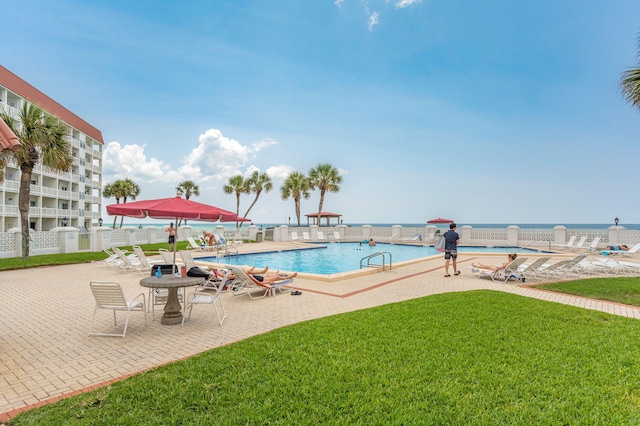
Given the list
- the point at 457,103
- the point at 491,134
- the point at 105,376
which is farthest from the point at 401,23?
the point at 105,376

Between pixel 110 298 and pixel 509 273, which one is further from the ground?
pixel 110 298

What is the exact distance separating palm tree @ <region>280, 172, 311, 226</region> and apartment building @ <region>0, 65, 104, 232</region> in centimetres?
2418

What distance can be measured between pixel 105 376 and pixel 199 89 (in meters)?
23.0

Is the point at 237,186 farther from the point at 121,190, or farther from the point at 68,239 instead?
the point at 68,239

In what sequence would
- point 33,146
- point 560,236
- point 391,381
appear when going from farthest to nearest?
point 560,236
point 33,146
point 391,381

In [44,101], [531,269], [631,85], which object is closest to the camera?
[531,269]

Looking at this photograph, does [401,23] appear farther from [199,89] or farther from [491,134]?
[199,89]

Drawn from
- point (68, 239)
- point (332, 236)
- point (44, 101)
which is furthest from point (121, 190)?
point (332, 236)

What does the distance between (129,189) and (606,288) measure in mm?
65268

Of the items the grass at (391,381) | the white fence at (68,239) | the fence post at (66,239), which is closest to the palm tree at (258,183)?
the white fence at (68,239)

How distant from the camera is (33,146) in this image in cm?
1555

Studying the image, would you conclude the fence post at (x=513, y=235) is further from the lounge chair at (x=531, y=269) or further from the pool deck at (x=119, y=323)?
the pool deck at (x=119, y=323)

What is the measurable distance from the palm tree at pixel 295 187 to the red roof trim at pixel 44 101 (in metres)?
25.2

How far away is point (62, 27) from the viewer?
16484mm
